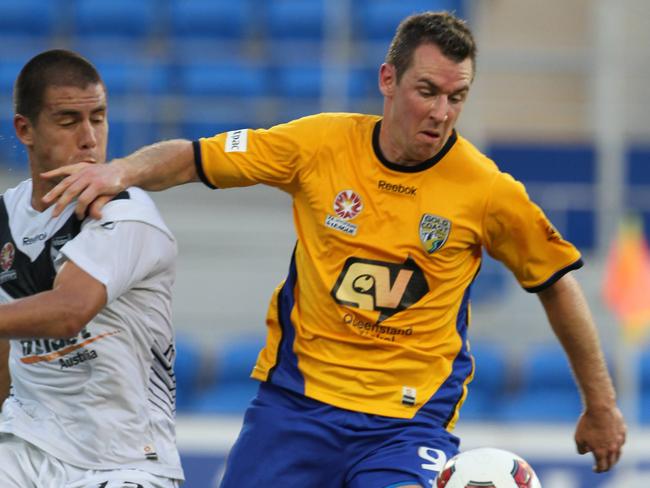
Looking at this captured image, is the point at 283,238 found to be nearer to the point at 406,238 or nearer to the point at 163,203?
the point at 163,203

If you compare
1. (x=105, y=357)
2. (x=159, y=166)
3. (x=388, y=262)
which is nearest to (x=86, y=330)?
(x=105, y=357)

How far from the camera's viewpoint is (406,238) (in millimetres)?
4242

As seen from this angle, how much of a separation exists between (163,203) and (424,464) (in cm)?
809

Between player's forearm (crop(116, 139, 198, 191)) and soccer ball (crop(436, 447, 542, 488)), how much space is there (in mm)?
1344

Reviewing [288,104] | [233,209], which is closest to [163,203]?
[233,209]

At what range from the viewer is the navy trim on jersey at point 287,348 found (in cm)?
438

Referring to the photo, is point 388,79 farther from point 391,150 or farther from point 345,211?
point 345,211

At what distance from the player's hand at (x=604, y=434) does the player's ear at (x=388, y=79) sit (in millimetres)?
1362

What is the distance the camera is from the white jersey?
3.88 meters

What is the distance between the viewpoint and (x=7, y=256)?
4.07 meters

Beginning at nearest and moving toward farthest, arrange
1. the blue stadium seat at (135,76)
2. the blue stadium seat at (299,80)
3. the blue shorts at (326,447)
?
the blue shorts at (326,447) < the blue stadium seat at (135,76) < the blue stadium seat at (299,80)

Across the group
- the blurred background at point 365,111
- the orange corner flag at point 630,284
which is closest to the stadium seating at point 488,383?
the blurred background at point 365,111

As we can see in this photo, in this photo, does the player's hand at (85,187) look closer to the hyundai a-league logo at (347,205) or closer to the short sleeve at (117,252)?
the short sleeve at (117,252)

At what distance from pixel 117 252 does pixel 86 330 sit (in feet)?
1.08
